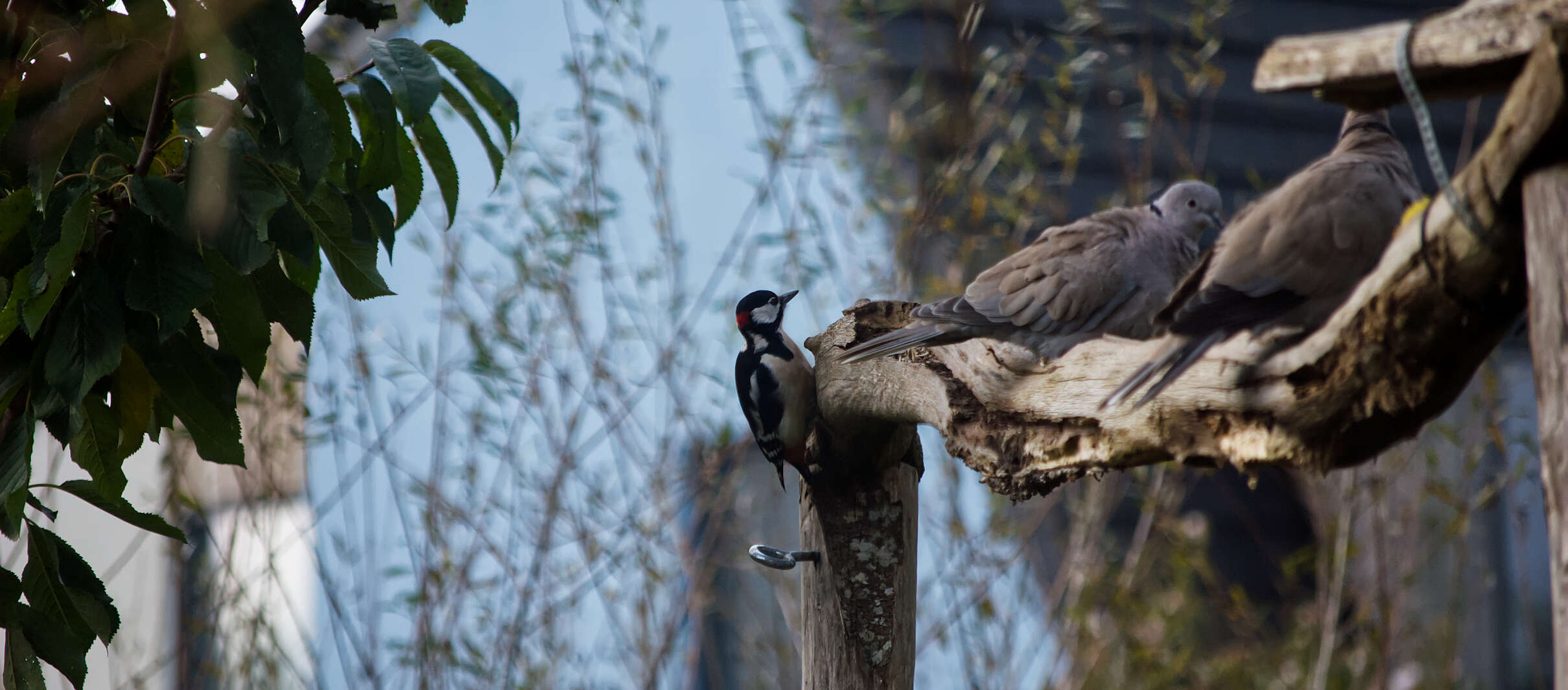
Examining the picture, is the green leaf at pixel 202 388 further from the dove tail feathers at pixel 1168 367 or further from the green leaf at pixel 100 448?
the dove tail feathers at pixel 1168 367

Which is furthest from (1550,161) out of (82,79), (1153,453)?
(82,79)

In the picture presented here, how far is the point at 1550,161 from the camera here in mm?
756

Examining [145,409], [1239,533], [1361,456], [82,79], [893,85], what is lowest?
[1361,456]

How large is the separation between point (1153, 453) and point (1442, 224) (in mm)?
381

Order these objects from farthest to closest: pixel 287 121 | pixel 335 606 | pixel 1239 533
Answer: pixel 1239 533 < pixel 335 606 < pixel 287 121

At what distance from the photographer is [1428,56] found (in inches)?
31.1

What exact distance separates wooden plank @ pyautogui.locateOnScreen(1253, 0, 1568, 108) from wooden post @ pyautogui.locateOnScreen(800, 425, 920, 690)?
95cm

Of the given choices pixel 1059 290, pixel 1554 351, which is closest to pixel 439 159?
pixel 1059 290

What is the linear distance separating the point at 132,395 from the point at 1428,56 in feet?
3.99

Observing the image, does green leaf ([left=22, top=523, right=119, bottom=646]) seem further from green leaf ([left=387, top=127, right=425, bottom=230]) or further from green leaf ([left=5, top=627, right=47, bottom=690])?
green leaf ([left=387, top=127, right=425, bottom=230])

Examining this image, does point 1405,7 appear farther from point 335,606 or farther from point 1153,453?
point 335,606

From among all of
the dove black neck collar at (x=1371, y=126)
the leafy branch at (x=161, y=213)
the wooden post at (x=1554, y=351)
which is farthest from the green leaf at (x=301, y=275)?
the dove black neck collar at (x=1371, y=126)

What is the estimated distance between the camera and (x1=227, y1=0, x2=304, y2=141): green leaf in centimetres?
90

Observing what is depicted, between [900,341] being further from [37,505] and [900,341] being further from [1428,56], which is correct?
[37,505]
